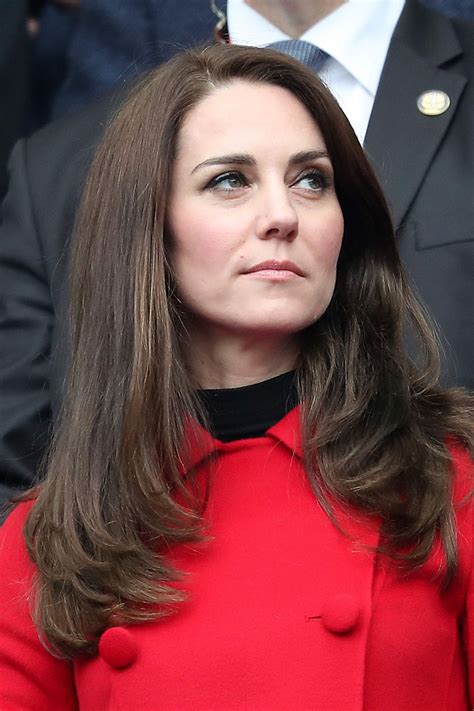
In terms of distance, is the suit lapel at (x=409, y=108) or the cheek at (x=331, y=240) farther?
the suit lapel at (x=409, y=108)

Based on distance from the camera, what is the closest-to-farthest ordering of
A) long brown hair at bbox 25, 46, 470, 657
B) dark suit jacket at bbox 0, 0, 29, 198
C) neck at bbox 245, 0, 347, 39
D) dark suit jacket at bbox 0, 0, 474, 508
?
long brown hair at bbox 25, 46, 470, 657
dark suit jacket at bbox 0, 0, 474, 508
neck at bbox 245, 0, 347, 39
dark suit jacket at bbox 0, 0, 29, 198

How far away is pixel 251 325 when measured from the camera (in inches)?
91.2

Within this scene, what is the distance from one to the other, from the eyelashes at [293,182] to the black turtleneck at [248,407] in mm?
304

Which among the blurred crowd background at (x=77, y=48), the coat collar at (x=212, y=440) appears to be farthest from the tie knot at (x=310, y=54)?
the coat collar at (x=212, y=440)

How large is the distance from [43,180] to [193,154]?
2.64 feet

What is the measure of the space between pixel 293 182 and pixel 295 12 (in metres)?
0.96

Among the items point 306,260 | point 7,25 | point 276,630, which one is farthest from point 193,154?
point 7,25

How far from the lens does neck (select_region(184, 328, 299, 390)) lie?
7.95 ft

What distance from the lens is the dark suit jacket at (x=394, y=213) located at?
2.82 metres

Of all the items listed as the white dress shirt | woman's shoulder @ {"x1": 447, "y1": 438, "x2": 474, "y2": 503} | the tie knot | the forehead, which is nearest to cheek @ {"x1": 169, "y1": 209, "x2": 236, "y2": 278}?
the forehead

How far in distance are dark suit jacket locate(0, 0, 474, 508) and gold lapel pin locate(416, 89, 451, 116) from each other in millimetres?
10

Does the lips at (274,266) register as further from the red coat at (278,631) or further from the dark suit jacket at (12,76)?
the dark suit jacket at (12,76)

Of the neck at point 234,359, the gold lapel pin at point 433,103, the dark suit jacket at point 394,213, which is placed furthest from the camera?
the gold lapel pin at point 433,103

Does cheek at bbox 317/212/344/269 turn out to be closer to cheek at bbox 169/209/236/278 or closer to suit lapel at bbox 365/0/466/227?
cheek at bbox 169/209/236/278
